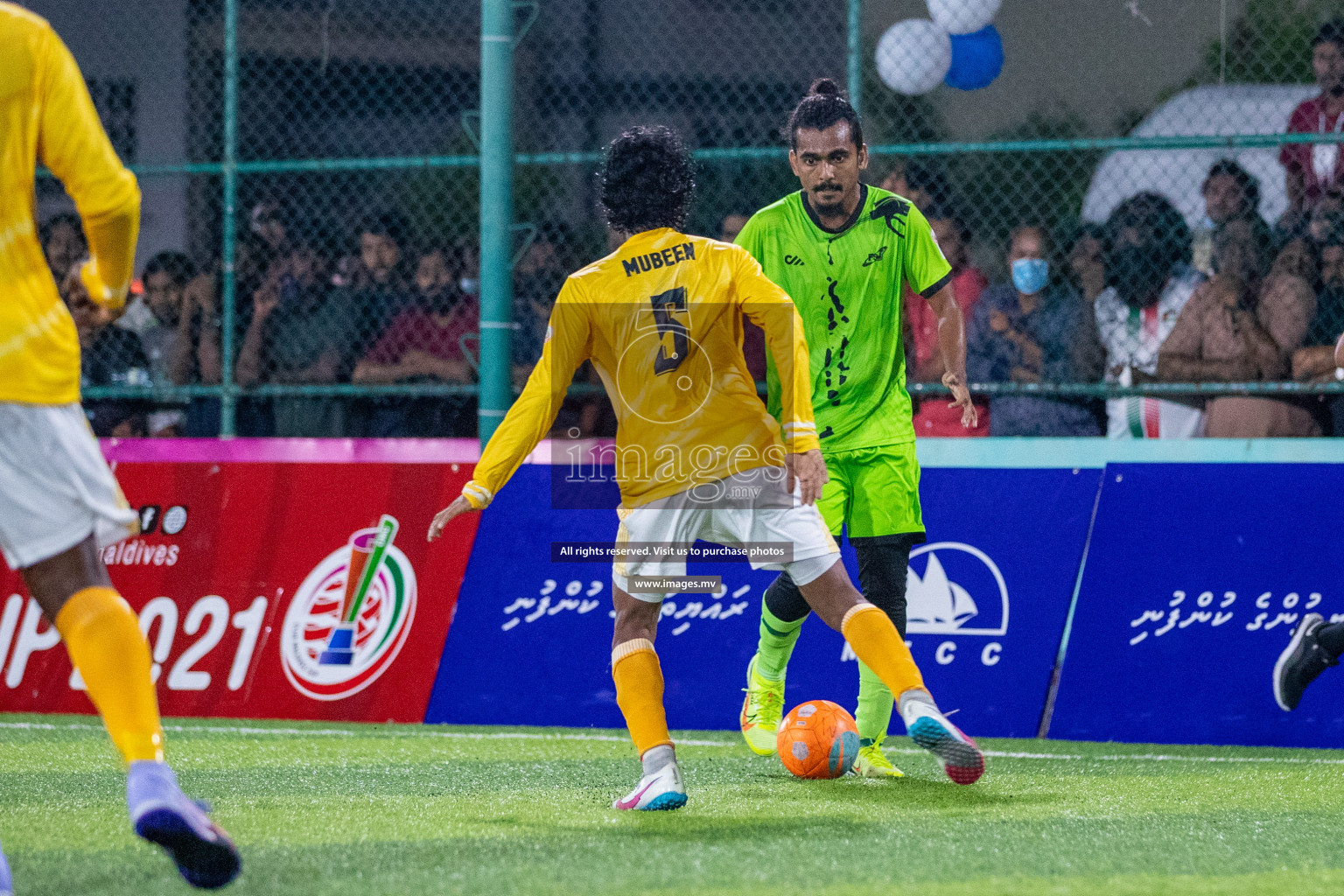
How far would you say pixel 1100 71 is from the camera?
28.7ft

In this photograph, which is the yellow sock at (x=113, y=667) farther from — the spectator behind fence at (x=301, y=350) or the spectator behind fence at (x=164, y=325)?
the spectator behind fence at (x=164, y=325)

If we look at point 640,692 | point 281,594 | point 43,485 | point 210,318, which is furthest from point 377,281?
point 43,485

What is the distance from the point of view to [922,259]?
18.4 feet

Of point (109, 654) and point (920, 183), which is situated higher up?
point (920, 183)

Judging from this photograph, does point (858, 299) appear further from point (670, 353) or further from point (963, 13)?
point (963, 13)

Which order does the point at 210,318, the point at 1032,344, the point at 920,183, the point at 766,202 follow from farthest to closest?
the point at 766,202
the point at 210,318
the point at 920,183
the point at 1032,344

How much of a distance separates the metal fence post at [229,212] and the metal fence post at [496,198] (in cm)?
153

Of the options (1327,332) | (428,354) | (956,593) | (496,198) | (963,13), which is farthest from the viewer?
(428,354)

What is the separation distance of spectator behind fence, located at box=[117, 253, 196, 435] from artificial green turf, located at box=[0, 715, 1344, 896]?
271 centimetres

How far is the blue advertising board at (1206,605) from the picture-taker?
6.36m

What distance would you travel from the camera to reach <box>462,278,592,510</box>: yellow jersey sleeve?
4.44 metres

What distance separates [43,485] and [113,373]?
5813 millimetres

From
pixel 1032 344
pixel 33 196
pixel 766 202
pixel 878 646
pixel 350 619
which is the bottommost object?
pixel 350 619

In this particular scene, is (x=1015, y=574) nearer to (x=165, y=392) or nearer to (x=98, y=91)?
(x=165, y=392)
